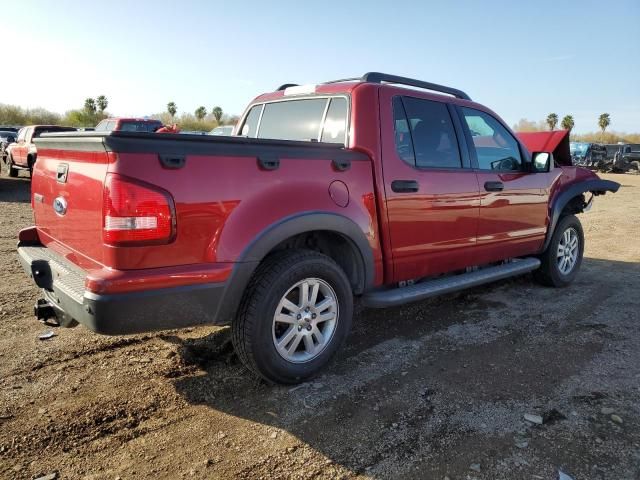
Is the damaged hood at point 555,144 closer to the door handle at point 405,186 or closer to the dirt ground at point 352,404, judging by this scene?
the dirt ground at point 352,404

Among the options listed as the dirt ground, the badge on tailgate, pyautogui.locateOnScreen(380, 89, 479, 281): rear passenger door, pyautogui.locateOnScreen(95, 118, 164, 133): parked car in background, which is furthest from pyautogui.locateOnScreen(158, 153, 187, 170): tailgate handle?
pyautogui.locateOnScreen(95, 118, 164, 133): parked car in background

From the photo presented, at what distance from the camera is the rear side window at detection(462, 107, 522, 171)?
14.8ft

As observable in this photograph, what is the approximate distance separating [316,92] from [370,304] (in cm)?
175

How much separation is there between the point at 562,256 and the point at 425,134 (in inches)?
111

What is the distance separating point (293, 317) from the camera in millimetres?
3193

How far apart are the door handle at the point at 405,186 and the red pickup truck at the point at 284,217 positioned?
12mm

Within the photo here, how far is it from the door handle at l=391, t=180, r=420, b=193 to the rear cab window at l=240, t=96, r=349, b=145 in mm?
486

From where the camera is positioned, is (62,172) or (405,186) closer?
(62,172)

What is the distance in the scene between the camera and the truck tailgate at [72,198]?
2627mm

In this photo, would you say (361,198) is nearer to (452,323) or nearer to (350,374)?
(350,374)

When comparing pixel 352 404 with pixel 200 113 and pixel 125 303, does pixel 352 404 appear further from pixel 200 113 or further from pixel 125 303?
A: pixel 200 113

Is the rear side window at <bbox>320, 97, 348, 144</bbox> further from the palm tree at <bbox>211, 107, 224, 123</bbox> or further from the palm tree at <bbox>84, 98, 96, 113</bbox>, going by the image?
the palm tree at <bbox>211, 107, 224, 123</bbox>

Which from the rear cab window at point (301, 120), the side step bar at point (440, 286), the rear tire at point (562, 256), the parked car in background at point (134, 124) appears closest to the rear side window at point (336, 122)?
the rear cab window at point (301, 120)

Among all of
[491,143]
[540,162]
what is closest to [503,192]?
[491,143]
